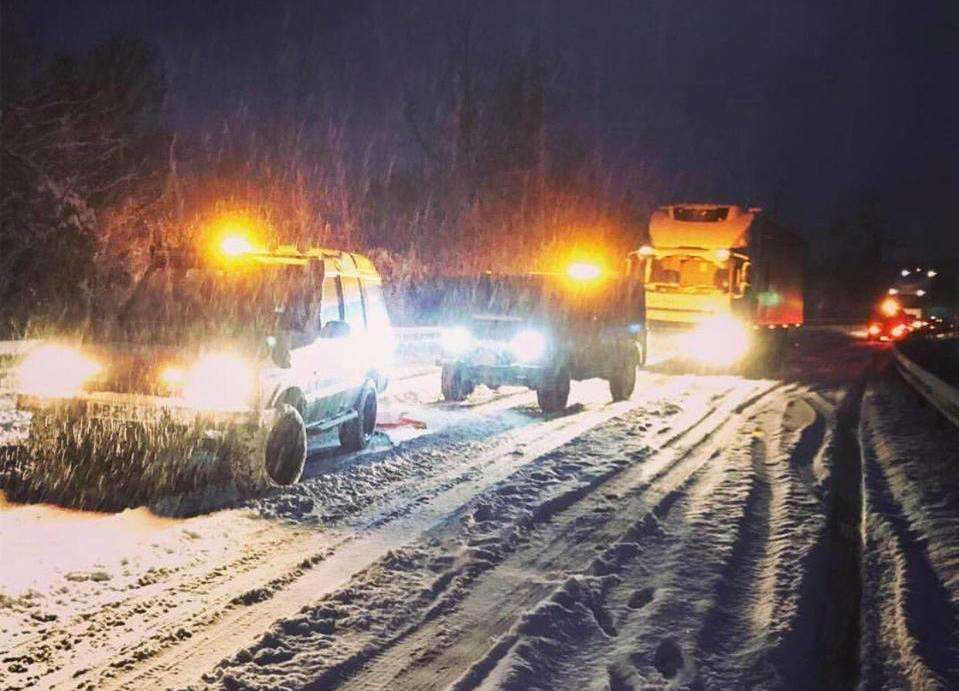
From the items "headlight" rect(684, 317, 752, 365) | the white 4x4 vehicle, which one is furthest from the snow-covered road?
"headlight" rect(684, 317, 752, 365)

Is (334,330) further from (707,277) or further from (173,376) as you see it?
(707,277)

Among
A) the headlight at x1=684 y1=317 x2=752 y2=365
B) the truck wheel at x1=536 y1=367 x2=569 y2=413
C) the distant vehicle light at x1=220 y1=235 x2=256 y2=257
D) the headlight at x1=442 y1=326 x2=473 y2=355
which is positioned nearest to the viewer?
the distant vehicle light at x1=220 y1=235 x2=256 y2=257

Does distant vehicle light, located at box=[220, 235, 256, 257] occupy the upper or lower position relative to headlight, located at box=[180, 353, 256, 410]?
upper

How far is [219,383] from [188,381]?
0.85ft

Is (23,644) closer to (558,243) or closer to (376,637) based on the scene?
(376,637)

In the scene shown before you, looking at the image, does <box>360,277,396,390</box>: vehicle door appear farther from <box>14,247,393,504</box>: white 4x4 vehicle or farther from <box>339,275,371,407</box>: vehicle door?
<box>14,247,393,504</box>: white 4x4 vehicle

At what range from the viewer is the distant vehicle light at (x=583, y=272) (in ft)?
50.0

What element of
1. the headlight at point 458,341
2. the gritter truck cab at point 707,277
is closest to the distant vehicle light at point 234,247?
the headlight at point 458,341

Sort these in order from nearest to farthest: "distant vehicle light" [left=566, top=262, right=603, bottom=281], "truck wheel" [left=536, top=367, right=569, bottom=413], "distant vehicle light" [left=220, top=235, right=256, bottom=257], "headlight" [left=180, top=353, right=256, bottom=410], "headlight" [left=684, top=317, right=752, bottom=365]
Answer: "headlight" [left=180, top=353, right=256, bottom=410], "distant vehicle light" [left=220, top=235, right=256, bottom=257], "truck wheel" [left=536, top=367, right=569, bottom=413], "distant vehicle light" [left=566, top=262, right=603, bottom=281], "headlight" [left=684, top=317, right=752, bottom=365]

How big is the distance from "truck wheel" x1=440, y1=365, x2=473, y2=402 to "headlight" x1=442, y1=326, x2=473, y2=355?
280 mm

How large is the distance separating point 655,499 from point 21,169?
2075cm

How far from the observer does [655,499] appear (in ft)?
26.6

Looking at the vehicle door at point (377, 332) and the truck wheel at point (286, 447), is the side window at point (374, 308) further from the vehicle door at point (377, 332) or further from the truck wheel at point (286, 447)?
the truck wheel at point (286, 447)

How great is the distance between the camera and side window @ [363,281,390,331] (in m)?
→ 10.7
